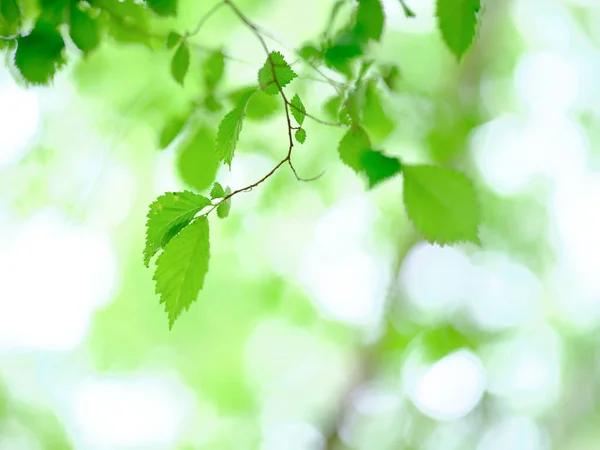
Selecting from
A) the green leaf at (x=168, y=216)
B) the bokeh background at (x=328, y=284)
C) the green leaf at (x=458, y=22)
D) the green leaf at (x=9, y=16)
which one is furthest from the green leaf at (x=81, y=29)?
the bokeh background at (x=328, y=284)

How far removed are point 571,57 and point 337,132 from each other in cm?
278

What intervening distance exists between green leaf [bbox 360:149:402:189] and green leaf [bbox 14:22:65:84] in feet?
1.11

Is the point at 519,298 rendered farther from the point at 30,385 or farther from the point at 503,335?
the point at 30,385

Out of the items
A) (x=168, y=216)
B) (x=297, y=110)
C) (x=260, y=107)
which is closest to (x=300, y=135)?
(x=297, y=110)

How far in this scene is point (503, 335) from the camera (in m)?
3.24

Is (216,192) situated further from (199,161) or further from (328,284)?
(328,284)

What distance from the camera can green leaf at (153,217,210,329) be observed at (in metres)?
0.43

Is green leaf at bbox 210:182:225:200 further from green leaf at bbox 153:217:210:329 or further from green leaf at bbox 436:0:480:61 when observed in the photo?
green leaf at bbox 436:0:480:61

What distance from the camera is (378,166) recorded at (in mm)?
417

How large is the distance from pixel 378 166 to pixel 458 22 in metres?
0.17

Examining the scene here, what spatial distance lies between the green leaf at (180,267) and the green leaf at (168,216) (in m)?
0.01

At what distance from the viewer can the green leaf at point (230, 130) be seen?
446 millimetres

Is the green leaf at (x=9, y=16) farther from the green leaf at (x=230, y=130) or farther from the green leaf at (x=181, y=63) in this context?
the green leaf at (x=230, y=130)

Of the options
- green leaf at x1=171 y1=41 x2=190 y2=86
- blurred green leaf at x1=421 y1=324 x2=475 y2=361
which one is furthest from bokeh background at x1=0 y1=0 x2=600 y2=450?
green leaf at x1=171 y1=41 x2=190 y2=86
